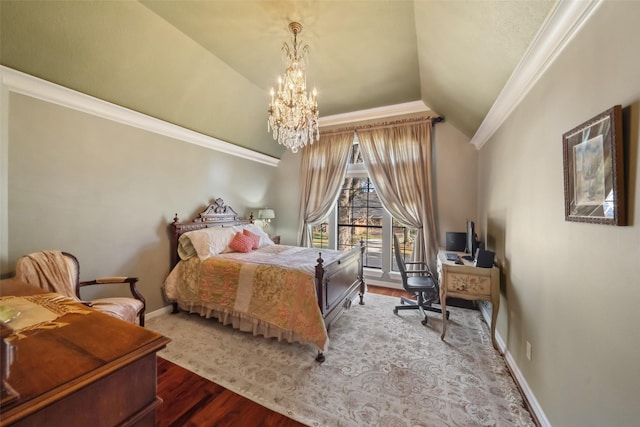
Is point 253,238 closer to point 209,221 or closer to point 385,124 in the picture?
point 209,221

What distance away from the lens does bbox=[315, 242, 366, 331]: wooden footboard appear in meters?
2.43

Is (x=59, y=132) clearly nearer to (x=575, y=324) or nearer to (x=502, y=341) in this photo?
(x=575, y=324)

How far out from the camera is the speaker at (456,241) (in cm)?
358

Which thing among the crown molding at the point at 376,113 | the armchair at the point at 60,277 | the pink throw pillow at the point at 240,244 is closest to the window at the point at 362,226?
the crown molding at the point at 376,113

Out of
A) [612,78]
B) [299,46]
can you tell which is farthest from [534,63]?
[299,46]

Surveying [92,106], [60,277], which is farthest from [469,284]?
[92,106]

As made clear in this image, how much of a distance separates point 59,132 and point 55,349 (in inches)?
106

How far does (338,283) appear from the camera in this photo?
2883mm

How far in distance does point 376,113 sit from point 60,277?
4.77 metres

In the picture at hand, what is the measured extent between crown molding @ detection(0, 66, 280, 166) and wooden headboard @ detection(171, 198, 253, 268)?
1.04m

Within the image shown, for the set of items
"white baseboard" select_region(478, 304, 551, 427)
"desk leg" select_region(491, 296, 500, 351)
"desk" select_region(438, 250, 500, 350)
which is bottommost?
"white baseboard" select_region(478, 304, 551, 427)

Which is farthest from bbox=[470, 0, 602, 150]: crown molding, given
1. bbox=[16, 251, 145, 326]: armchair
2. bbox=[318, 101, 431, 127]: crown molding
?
bbox=[16, 251, 145, 326]: armchair

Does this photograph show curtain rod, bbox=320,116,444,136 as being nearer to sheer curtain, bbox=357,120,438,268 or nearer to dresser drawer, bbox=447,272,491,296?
sheer curtain, bbox=357,120,438,268

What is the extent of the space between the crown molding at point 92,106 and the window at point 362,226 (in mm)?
2563
